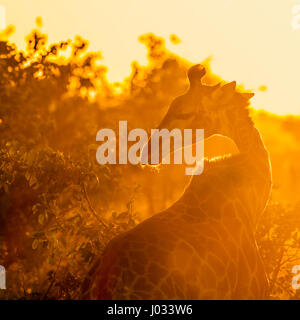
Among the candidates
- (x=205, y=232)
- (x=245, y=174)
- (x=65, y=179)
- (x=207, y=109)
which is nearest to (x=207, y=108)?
(x=207, y=109)

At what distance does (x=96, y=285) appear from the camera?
4.18 metres

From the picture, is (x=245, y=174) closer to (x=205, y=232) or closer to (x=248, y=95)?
(x=248, y=95)

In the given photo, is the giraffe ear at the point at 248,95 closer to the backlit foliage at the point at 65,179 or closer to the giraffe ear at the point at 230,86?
the giraffe ear at the point at 230,86

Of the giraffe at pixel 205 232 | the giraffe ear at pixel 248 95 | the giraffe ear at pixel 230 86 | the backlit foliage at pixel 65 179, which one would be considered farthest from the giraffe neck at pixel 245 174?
the backlit foliage at pixel 65 179

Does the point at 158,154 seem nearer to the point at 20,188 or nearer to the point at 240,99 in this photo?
the point at 240,99

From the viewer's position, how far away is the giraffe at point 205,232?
13.7 ft

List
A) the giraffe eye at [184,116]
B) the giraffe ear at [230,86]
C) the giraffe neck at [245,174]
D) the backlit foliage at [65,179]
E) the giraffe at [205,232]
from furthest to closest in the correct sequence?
the backlit foliage at [65,179], the giraffe ear at [230,86], the giraffe neck at [245,174], the giraffe eye at [184,116], the giraffe at [205,232]

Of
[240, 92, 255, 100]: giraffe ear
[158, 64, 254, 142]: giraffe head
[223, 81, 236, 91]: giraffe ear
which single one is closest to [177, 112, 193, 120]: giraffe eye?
[158, 64, 254, 142]: giraffe head

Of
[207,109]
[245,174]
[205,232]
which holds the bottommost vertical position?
[205,232]

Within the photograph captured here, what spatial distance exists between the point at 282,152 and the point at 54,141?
33.8 meters

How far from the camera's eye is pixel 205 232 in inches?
184

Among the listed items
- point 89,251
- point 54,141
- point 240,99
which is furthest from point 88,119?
point 240,99

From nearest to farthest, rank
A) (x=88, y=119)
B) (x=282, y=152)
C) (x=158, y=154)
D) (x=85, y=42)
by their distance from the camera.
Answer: (x=158, y=154)
(x=85, y=42)
(x=88, y=119)
(x=282, y=152)

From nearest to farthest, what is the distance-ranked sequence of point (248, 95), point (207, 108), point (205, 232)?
point (205, 232), point (207, 108), point (248, 95)
